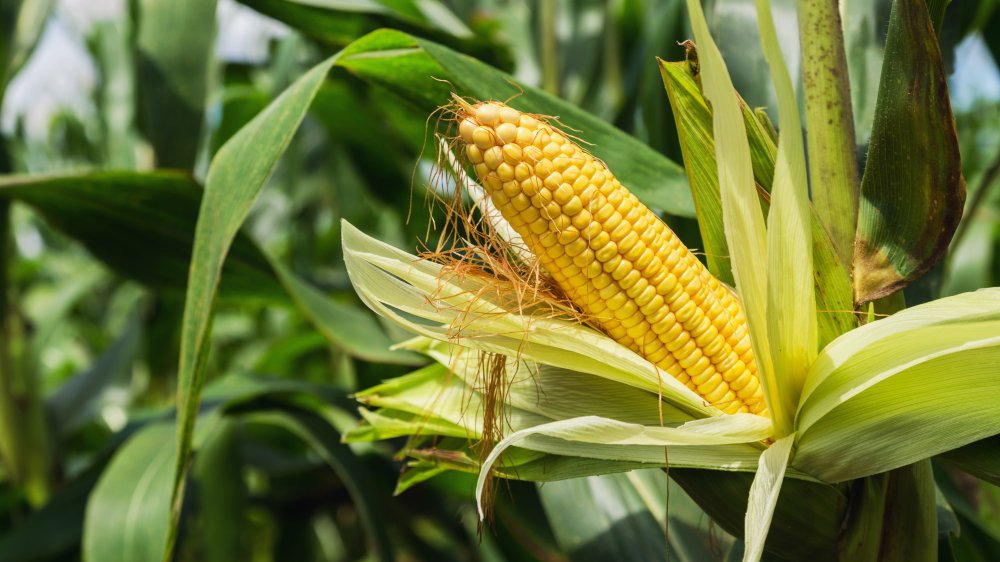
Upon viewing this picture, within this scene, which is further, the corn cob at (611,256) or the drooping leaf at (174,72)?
the drooping leaf at (174,72)

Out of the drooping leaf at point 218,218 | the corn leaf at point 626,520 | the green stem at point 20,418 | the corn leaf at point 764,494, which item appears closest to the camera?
the corn leaf at point 764,494

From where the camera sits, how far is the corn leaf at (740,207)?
350 millimetres

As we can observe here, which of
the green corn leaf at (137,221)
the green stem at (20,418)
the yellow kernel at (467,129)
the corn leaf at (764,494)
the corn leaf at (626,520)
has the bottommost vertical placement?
the green stem at (20,418)

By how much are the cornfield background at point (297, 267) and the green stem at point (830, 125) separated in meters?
0.13

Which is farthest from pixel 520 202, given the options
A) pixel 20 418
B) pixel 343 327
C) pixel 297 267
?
pixel 297 267

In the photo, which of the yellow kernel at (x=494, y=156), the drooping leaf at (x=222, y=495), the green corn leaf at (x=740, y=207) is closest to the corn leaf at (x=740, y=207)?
the green corn leaf at (x=740, y=207)

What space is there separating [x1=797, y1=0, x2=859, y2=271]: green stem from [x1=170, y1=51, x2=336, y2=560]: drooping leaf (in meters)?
0.30

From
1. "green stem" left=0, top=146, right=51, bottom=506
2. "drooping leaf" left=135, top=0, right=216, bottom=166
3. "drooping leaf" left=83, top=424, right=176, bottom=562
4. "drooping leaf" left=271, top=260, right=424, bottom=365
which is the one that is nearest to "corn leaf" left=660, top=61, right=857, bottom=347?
"drooping leaf" left=271, top=260, right=424, bottom=365

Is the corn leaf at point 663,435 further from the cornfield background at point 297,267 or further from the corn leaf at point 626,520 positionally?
the corn leaf at point 626,520

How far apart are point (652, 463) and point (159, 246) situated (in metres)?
0.60

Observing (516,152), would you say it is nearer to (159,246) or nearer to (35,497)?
(159,246)

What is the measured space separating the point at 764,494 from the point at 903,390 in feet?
0.28

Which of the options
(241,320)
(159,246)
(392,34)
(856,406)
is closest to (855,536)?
(856,406)

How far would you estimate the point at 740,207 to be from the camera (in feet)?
1.22
